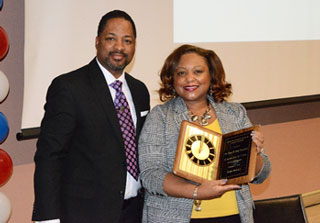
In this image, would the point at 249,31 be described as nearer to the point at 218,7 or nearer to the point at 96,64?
the point at 218,7

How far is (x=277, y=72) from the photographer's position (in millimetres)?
3900

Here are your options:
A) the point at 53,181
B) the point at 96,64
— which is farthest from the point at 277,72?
the point at 53,181

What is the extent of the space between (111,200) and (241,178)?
1.98 feet

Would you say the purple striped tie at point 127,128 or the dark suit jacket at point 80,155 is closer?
the dark suit jacket at point 80,155

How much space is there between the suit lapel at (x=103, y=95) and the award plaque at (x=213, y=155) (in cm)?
32

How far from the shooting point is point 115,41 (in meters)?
2.29

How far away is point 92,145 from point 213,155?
541mm

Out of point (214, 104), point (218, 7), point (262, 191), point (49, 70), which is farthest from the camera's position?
point (262, 191)

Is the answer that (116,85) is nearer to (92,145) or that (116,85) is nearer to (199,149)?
(92,145)

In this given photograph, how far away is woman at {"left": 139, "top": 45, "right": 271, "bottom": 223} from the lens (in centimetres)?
212

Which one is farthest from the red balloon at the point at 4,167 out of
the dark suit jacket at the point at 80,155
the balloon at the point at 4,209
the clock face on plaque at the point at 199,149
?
the clock face on plaque at the point at 199,149

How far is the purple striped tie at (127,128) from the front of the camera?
2.29 meters

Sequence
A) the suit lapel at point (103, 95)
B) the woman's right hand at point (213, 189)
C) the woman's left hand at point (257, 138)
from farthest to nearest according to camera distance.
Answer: the suit lapel at point (103, 95) → the woman's left hand at point (257, 138) → the woman's right hand at point (213, 189)

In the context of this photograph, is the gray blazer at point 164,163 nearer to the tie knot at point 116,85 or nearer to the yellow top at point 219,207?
the yellow top at point 219,207
